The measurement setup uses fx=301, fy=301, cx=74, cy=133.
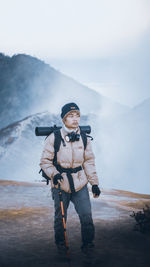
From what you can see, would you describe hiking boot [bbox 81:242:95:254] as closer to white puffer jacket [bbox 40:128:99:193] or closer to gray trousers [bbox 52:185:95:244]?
gray trousers [bbox 52:185:95:244]

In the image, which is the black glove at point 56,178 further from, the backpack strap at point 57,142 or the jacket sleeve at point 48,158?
the backpack strap at point 57,142

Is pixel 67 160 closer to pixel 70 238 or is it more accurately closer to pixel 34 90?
pixel 70 238

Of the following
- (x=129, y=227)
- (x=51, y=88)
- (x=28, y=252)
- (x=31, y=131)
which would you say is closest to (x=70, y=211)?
(x=129, y=227)

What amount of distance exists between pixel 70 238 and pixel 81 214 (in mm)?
742

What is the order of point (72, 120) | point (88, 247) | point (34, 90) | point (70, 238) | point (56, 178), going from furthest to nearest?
point (34, 90) < point (70, 238) < point (72, 120) < point (88, 247) < point (56, 178)

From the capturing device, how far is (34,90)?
67.4m

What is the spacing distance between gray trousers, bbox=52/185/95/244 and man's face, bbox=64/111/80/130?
849mm

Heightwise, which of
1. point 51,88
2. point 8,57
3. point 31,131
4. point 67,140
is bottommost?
point 67,140

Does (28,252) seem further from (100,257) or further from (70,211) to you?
(70,211)

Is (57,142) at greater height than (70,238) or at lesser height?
greater

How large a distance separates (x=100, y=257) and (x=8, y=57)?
73.3 metres

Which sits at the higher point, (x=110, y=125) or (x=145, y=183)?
(x=110, y=125)

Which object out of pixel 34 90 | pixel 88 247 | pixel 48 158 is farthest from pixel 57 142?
pixel 34 90

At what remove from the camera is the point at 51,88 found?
6844 cm
